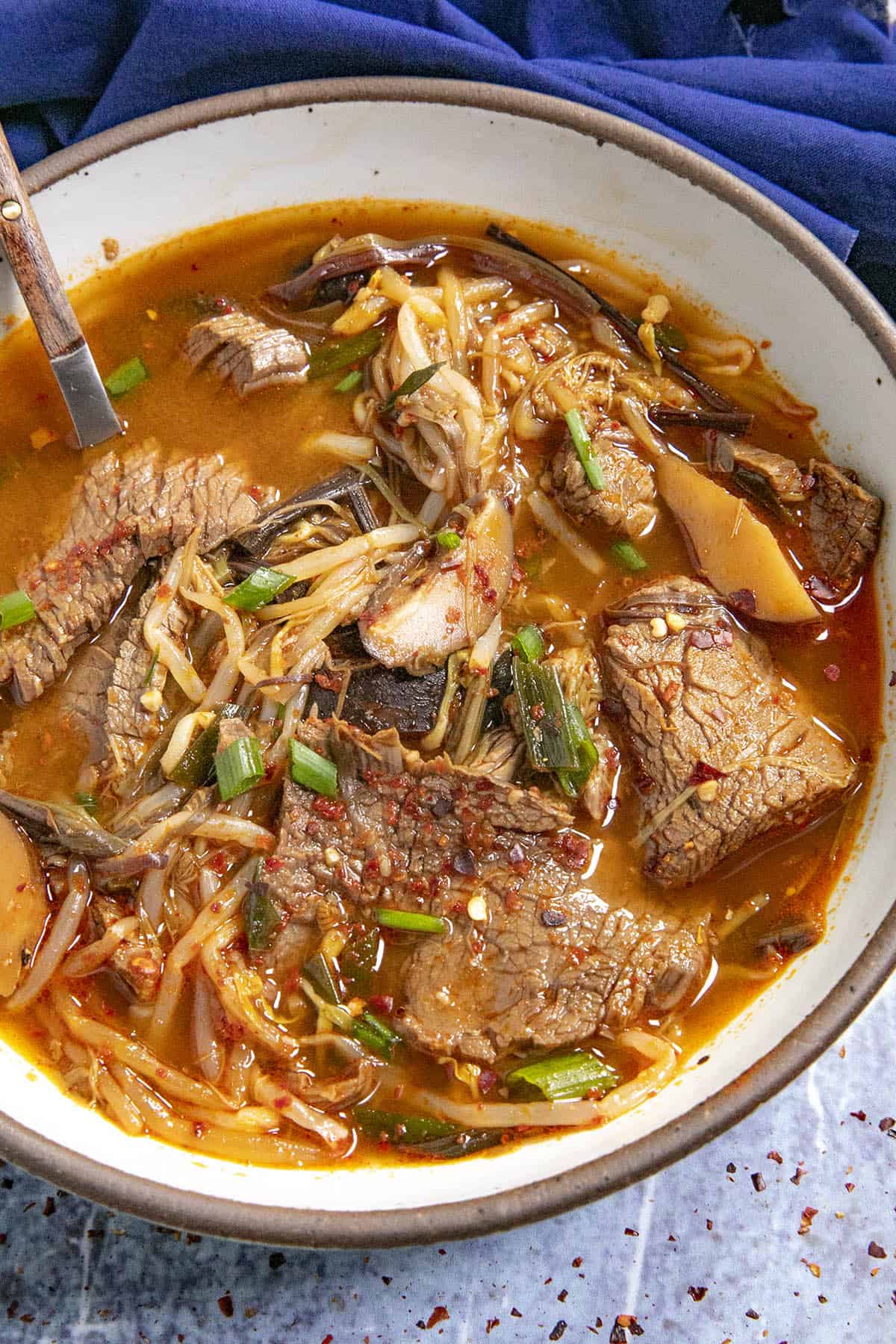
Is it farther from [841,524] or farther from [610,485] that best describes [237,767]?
[841,524]

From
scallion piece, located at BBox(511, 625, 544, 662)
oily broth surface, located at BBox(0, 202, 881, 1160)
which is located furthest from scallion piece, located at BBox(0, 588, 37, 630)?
scallion piece, located at BBox(511, 625, 544, 662)

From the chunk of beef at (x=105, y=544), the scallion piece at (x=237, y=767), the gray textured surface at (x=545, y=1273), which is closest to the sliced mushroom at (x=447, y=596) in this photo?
the scallion piece at (x=237, y=767)

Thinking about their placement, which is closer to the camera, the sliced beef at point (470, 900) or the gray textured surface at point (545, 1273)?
the sliced beef at point (470, 900)

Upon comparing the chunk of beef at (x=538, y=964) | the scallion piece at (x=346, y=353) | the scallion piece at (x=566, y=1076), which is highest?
the scallion piece at (x=346, y=353)

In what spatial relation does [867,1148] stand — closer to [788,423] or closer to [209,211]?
[788,423]

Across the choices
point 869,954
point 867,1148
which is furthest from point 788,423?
point 867,1148

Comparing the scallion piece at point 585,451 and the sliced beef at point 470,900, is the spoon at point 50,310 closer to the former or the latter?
the sliced beef at point 470,900
